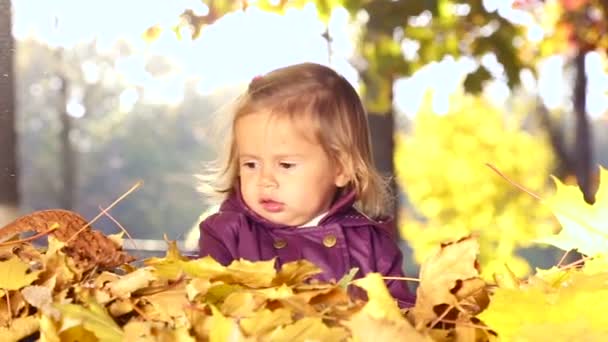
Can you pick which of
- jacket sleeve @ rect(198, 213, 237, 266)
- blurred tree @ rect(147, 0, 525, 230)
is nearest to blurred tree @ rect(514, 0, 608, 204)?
blurred tree @ rect(147, 0, 525, 230)

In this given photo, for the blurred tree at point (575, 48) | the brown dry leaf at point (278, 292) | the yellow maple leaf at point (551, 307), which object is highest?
the yellow maple leaf at point (551, 307)

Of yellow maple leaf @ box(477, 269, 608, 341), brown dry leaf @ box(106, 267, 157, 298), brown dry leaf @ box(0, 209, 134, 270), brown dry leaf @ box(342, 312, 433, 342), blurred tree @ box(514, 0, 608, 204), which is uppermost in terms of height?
yellow maple leaf @ box(477, 269, 608, 341)

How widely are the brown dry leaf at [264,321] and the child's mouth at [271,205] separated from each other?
2.34ft

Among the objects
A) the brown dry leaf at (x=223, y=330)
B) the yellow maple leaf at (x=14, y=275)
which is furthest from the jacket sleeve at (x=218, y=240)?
the brown dry leaf at (x=223, y=330)

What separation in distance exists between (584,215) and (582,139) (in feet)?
10.7

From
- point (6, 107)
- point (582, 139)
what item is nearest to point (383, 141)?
point (6, 107)

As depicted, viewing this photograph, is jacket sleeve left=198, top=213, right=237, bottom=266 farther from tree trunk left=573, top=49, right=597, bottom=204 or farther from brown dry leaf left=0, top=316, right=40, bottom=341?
tree trunk left=573, top=49, right=597, bottom=204

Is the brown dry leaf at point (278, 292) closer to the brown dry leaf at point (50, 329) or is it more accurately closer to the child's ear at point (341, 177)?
the brown dry leaf at point (50, 329)

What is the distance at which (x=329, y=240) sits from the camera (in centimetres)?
124

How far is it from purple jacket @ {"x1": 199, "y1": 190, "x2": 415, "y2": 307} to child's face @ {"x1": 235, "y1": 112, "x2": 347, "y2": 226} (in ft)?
0.06

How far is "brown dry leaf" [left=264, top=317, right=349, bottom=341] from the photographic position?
0.49 metres

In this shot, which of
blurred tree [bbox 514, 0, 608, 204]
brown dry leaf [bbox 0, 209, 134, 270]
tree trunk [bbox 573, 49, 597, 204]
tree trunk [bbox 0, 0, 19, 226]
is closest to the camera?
brown dry leaf [bbox 0, 209, 134, 270]

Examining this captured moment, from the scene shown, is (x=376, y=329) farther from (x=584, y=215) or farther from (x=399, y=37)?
(x=399, y=37)

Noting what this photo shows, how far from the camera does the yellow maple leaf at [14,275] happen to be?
593mm
